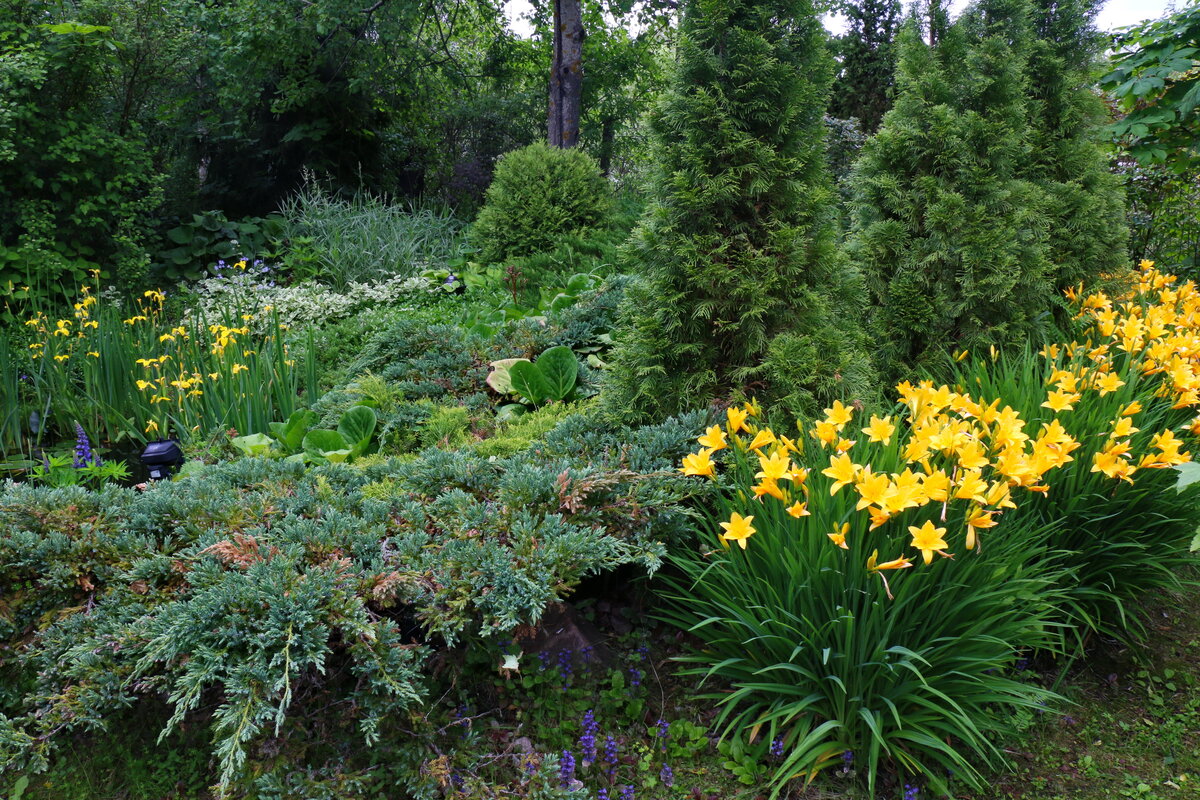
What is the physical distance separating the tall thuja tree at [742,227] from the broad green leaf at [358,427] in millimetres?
1233

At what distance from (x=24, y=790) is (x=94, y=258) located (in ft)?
20.6

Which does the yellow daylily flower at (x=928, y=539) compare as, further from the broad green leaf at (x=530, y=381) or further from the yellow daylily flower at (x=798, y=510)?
the broad green leaf at (x=530, y=381)

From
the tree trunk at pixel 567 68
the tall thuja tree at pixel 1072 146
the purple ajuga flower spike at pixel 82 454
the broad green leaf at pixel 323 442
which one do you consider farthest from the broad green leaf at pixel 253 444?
the tree trunk at pixel 567 68

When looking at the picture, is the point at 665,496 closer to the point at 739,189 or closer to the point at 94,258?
the point at 739,189

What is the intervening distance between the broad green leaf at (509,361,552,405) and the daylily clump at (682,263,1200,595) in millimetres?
1151

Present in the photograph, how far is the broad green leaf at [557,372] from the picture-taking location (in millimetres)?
3615

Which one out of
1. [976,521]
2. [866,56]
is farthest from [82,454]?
[866,56]

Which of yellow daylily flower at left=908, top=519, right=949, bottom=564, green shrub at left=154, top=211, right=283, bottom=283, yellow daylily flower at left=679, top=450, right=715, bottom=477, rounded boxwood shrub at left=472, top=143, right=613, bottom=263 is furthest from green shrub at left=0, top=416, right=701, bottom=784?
green shrub at left=154, top=211, right=283, bottom=283

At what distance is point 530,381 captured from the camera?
361cm

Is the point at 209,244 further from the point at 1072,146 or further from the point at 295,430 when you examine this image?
the point at 1072,146

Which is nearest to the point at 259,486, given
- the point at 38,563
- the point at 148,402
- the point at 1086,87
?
the point at 38,563

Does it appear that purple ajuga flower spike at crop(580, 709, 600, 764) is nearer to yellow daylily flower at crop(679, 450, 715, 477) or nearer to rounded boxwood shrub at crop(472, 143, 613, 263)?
yellow daylily flower at crop(679, 450, 715, 477)

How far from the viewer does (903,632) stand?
1.97 meters

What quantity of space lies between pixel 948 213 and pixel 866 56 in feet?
26.1
